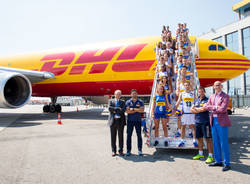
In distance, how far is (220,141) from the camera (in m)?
4.41

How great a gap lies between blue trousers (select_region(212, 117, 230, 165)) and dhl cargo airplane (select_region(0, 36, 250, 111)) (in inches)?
305

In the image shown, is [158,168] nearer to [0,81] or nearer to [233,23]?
[0,81]

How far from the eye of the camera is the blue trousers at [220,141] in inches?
169

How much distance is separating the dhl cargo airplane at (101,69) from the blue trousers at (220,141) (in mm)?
7744

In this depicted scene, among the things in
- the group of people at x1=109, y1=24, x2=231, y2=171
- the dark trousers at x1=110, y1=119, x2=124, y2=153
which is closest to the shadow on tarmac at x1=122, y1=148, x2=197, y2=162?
the group of people at x1=109, y1=24, x2=231, y2=171

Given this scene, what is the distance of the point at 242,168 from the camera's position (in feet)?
14.1

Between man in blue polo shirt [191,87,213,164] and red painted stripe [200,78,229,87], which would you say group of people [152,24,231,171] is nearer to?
man in blue polo shirt [191,87,213,164]

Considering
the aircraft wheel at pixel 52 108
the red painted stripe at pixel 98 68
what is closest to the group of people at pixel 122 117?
the red painted stripe at pixel 98 68

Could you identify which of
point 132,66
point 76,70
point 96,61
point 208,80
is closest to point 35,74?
point 76,70

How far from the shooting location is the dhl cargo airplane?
463 inches

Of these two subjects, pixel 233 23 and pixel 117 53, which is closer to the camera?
pixel 117 53

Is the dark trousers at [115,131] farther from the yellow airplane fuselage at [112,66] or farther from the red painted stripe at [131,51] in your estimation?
the red painted stripe at [131,51]

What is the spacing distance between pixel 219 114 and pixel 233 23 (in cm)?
3642

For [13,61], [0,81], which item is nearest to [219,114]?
[0,81]
